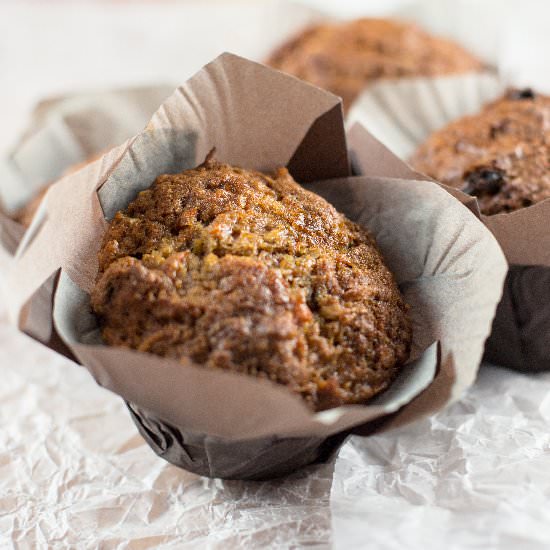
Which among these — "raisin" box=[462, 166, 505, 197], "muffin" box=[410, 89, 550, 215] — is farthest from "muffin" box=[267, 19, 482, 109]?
"raisin" box=[462, 166, 505, 197]

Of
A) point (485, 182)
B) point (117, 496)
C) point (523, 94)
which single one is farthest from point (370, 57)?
point (117, 496)

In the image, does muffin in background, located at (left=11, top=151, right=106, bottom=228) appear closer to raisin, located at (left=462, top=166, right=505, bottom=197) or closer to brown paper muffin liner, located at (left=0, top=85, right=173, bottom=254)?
brown paper muffin liner, located at (left=0, top=85, right=173, bottom=254)

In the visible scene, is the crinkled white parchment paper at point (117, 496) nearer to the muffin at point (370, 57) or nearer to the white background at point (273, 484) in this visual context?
the white background at point (273, 484)

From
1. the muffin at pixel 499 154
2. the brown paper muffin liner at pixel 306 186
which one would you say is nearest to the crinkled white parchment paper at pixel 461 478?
the brown paper muffin liner at pixel 306 186

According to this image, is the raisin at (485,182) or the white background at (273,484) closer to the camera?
the white background at (273,484)

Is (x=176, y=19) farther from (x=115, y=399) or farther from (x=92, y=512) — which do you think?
(x=92, y=512)

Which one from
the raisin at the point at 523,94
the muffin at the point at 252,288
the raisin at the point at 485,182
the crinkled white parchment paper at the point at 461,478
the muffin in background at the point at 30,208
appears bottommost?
the crinkled white parchment paper at the point at 461,478

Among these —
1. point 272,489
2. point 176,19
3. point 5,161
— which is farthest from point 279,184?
point 176,19
